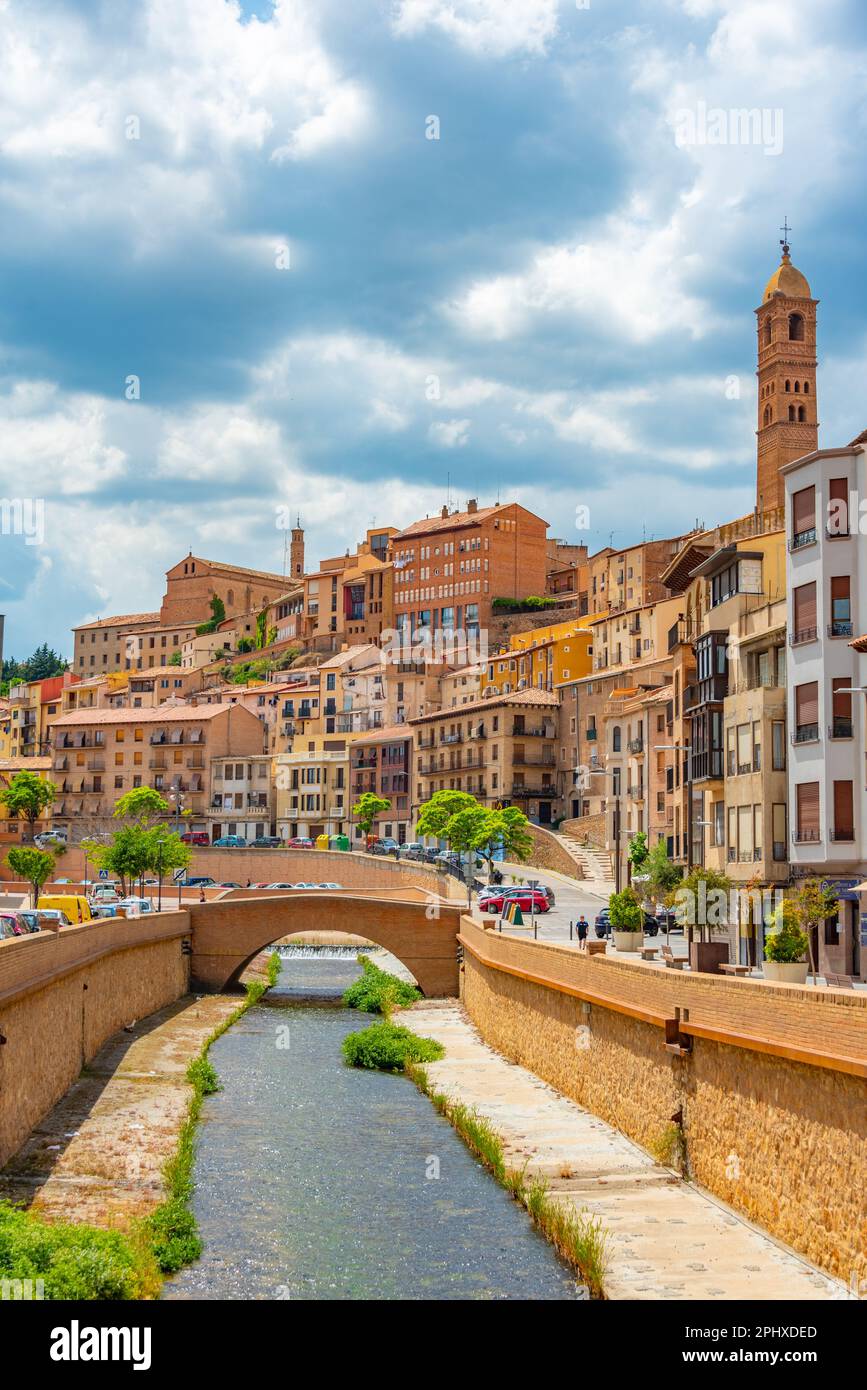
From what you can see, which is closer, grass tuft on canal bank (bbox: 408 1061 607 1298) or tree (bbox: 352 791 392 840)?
grass tuft on canal bank (bbox: 408 1061 607 1298)

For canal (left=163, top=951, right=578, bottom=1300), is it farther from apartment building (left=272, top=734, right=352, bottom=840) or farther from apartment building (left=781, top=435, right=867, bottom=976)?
apartment building (left=272, top=734, right=352, bottom=840)

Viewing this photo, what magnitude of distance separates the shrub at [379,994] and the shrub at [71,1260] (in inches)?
1253

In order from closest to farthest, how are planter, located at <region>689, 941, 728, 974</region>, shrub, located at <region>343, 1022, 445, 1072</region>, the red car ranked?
planter, located at <region>689, 941, 728, 974</region>, shrub, located at <region>343, 1022, 445, 1072</region>, the red car

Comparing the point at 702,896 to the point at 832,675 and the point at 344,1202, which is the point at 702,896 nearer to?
the point at 832,675

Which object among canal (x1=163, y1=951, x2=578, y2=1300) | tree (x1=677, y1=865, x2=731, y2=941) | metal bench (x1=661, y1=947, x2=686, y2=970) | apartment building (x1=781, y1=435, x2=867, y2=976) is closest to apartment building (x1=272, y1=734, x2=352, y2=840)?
canal (x1=163, y1=951, x2=578, y2=1300)

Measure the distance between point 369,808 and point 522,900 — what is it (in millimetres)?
44583

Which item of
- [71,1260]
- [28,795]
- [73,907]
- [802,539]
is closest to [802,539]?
[802,539]

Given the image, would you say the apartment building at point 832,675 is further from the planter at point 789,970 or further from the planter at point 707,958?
the planter at point 789,970

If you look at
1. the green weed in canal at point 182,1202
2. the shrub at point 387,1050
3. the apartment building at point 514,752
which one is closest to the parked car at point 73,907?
the shrub at point 387,1050

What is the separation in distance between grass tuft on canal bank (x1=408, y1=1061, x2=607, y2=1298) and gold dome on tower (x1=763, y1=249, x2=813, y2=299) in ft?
309

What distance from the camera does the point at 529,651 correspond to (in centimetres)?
10581

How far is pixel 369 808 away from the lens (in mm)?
103438

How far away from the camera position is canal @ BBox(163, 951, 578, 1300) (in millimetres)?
20406
